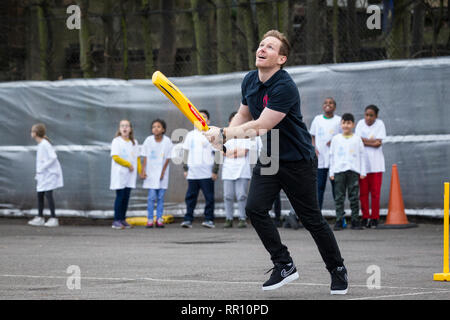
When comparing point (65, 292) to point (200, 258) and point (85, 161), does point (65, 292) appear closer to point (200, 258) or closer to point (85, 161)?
point (200, 258)

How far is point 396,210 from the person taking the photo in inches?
565

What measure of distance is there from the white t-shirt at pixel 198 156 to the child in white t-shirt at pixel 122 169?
93 cm

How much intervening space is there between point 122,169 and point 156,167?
561mm

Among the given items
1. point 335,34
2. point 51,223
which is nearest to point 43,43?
point 51,223

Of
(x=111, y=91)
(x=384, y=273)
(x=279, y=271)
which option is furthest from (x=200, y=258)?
(x=111, y=91)

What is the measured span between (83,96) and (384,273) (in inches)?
373

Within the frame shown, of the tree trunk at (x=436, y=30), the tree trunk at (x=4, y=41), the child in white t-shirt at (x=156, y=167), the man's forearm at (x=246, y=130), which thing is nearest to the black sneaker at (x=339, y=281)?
the man's forearm at (x=246, y=130)

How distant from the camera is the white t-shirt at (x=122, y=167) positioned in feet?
49.6

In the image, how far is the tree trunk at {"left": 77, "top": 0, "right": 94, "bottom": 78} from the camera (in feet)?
60.0

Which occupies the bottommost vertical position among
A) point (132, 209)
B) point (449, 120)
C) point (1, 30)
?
point (132, 209)

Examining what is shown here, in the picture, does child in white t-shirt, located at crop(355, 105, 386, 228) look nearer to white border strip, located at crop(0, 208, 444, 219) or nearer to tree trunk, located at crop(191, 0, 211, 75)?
white border strip, located at crop(0, 208, 444, 219)

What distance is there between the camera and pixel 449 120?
14.5m

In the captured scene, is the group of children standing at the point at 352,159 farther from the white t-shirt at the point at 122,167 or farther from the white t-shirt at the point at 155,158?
the white t-shirt at the point at 122,167

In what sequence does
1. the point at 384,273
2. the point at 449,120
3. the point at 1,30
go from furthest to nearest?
the point at 1,30, the point at 449,120, the point at 384,273
